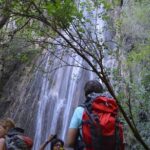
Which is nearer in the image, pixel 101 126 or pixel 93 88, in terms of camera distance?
pixel 101 126

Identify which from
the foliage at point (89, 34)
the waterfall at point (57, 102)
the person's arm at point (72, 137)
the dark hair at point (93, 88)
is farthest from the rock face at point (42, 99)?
the person's arm at point (72, 137)

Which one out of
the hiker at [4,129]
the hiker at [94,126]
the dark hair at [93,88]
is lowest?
the hiker at [4,129]

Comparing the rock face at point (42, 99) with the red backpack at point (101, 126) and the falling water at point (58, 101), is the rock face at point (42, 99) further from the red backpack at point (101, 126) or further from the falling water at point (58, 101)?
the red backpack at point (101, 126)

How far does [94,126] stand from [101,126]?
0.06 m

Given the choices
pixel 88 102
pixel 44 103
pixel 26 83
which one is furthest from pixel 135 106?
pixel 26 83

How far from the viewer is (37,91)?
48.5 ft

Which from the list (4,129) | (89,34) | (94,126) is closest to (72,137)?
(94,126)

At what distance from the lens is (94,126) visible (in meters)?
3.36

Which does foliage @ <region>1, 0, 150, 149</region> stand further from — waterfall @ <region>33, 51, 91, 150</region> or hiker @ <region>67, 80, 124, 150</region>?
waterfall @ <region>33, 51, 91, 150</region>

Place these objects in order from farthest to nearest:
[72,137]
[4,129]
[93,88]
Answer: [4,129], [93,88], [72,137]

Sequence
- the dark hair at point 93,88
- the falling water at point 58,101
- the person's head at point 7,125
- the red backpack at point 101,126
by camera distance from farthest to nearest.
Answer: the falling water at point 58,101
the person's head at point 7,125
the dark hair at point 93,88
the red backpack at point 101,126

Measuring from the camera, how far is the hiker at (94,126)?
3.36m

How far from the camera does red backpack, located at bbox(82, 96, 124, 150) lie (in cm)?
336

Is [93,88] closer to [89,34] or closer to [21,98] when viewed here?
[89,34]
